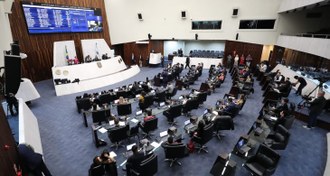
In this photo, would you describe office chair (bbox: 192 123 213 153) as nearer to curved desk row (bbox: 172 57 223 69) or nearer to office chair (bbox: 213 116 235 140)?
office chair (bbox: 213 116 235 140)

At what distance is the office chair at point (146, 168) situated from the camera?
4539 millimetres

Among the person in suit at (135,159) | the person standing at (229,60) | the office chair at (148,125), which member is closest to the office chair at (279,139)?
the office chair at (148,125)

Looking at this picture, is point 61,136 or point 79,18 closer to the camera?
point 61,136

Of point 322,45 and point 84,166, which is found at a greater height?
point 322,45

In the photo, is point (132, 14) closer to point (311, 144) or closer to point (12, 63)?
point (12, 63)

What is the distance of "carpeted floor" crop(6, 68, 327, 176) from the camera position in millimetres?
5652

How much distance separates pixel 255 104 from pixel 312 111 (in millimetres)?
3172

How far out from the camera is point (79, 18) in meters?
17.7

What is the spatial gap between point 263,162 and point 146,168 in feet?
10.7

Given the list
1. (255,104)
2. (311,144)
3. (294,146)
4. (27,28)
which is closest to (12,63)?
(294,146)

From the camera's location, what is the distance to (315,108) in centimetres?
736

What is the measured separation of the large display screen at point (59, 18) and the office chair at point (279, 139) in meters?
17.8

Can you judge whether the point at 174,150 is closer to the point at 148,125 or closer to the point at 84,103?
the point at 148,125

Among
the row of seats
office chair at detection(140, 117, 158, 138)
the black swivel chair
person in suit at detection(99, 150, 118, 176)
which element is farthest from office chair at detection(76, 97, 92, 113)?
the row of seats
